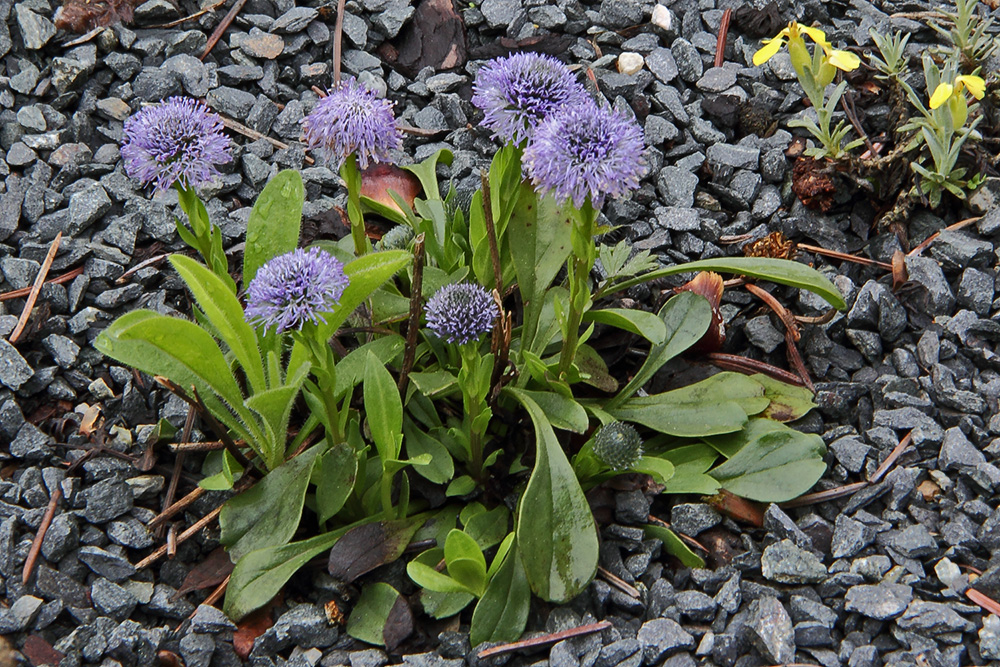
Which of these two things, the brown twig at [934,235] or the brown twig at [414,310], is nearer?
the brown twig at [414,310]

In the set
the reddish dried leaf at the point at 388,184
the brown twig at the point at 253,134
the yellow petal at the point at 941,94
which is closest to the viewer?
the yellow petal at the point at 941,94

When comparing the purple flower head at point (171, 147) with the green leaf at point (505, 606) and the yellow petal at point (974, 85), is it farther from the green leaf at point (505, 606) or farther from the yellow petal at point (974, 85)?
the yellow petal at point (974, 85)

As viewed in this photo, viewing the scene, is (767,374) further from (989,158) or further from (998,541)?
(989,158)

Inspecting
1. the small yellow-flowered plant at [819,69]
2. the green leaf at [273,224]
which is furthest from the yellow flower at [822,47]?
the green leaf at [273,224]

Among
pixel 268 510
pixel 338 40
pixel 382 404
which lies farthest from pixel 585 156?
pixel 338 40

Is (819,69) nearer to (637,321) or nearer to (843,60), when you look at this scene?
(843,60)

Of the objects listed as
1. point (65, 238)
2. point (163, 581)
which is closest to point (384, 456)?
point (163, 581)
